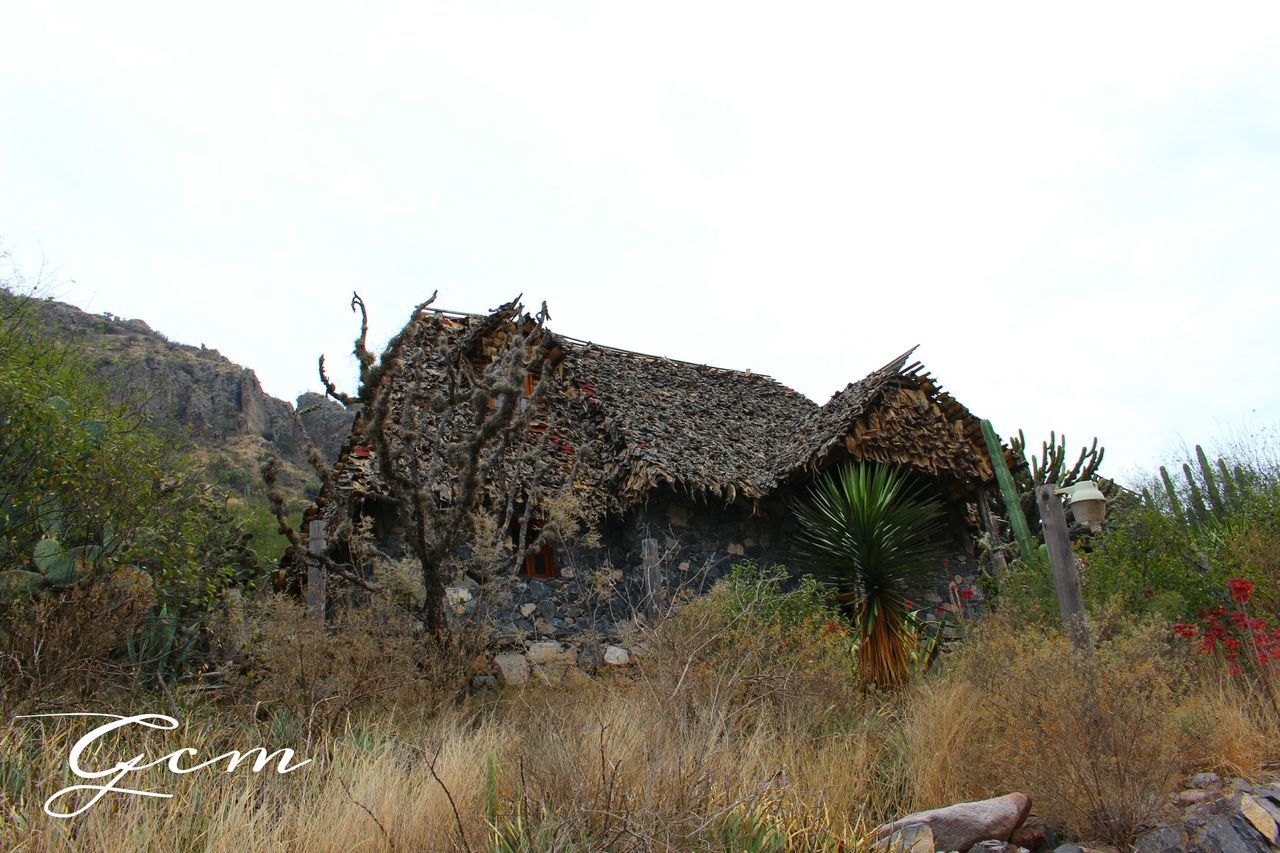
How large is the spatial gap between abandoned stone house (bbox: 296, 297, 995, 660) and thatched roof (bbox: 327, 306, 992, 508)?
26mm

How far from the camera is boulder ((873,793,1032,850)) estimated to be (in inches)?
191

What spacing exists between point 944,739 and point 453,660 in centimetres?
385

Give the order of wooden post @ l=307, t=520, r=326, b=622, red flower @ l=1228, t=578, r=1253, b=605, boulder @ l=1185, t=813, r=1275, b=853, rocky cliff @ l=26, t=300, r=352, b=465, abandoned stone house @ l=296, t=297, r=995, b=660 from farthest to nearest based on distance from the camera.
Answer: rocky cliff @ l=26, t=300, r=352, b=465
abandoned stone house @ l=296, t=297, r=995, b=660
wooden post @ l=307, t=520, r=326, b=622
red flower @ l=1228, t=578, r=1253, b=605
boulder @ l=1185, t=813, r=1275, b=853

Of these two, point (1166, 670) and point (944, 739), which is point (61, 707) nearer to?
point (944, 739)

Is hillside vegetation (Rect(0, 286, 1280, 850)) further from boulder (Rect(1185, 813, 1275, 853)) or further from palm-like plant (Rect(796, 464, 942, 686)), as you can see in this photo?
boulder (Rect(1185, 813, 1275, 853))

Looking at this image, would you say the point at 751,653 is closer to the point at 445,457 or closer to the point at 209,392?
the point at 445,457

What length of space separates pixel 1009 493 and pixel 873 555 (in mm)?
3301

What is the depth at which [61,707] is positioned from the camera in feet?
17.1

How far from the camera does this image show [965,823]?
489 centimetres

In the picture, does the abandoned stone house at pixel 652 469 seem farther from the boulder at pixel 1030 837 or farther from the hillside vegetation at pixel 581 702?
the boulder at pixel 1030 837

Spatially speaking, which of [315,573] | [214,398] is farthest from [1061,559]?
[214,398]

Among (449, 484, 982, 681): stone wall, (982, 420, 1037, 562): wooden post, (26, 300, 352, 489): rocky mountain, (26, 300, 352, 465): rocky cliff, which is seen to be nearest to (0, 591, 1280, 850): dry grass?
(449, 484, 982, 681): stone wall

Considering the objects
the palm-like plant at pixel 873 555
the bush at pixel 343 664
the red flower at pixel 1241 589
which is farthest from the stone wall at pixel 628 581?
the red flower at pixel 1241 589

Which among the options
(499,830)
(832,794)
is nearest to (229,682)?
(499,830)
